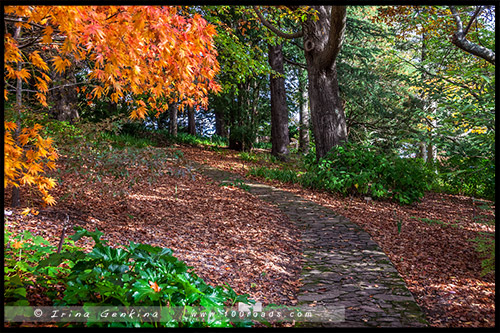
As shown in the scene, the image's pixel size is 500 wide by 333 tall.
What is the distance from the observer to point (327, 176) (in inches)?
320

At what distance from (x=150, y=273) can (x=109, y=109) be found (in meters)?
12.9

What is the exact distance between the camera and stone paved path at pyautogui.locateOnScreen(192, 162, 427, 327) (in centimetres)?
307

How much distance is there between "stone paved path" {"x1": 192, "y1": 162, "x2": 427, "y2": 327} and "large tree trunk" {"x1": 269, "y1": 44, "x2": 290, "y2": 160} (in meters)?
6.93

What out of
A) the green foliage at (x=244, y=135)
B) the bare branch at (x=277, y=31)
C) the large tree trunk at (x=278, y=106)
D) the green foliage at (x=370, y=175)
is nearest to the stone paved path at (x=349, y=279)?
the green foliage at (x=370, y=175)

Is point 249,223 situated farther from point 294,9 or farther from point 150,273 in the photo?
point 294,9

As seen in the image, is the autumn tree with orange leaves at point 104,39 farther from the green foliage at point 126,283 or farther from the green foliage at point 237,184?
the green foliage at point 237,184

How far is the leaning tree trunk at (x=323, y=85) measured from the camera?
8.44 meters

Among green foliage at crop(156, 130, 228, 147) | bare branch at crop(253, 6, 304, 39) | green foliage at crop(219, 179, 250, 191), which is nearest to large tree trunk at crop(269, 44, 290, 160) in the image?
bare branch at crop(253, 6, 304, 39)

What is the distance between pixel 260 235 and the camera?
5258mm

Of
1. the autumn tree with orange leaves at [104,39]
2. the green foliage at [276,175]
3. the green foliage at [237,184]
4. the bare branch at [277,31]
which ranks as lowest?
the green foliage at [237,184]

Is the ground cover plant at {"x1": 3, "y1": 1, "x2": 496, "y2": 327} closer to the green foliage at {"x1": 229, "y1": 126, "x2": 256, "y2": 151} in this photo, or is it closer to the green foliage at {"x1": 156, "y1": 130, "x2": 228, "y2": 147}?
the green foliage at {"x1": 229, "y1": 126, "x2": 256, "y2": 151}

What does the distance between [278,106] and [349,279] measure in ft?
31.5

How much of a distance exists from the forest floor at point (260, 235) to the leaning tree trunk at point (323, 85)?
5.96 ft

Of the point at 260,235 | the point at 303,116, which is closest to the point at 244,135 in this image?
the point at 303,116
